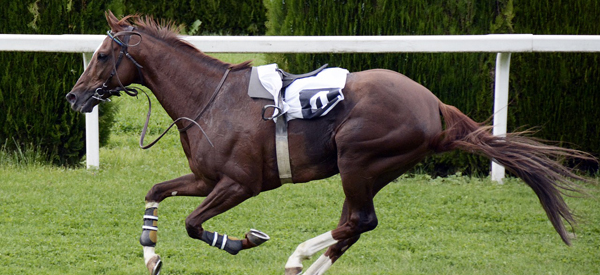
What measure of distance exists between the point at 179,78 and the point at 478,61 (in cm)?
402

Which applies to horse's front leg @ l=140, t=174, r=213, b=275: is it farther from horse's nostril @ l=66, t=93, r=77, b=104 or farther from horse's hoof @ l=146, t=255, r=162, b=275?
horse's nostril @ l=66, t=93, r=77, b=104

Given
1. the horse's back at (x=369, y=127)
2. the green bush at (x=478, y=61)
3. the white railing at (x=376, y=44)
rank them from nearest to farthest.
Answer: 1. the horse's back at (x=369, y=127)
2. the white railing at (x=376, y=44)
3. the green bush at (x=478, y=61)

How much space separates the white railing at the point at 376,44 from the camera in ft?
23.7

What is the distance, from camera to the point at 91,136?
761 cm

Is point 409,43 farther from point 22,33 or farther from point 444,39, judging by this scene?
point 22,33

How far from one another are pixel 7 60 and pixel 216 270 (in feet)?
13.0

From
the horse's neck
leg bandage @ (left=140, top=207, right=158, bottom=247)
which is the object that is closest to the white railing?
the horse's neck

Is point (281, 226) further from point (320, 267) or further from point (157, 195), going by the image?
point (157, 195)

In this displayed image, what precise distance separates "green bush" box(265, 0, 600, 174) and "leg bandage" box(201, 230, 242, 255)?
11.6 ft

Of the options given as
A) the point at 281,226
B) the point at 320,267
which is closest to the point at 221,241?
the point at 320,267

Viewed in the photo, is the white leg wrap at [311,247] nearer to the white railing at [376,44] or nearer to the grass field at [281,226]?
the grass field at [281,226]

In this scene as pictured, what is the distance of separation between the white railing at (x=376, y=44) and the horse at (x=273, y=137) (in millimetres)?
2141

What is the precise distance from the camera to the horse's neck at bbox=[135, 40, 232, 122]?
198 inches

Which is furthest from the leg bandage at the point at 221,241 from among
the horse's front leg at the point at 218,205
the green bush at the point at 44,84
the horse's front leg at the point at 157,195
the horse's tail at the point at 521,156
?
the green bush at the point at 44,84
